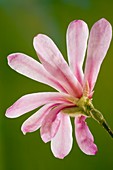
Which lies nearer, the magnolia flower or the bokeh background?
the magnolia flower

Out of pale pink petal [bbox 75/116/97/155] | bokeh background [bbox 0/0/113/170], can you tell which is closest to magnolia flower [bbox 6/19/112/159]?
pale pink petal [bbox 75/116/97/155]

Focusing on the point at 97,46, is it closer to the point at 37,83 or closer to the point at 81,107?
the point at 81,107

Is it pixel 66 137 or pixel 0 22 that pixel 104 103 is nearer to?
pixel 0 22

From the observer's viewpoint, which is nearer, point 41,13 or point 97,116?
point 97,116

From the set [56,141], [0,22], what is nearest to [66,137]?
[56,141]

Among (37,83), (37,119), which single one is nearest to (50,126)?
(37,119)

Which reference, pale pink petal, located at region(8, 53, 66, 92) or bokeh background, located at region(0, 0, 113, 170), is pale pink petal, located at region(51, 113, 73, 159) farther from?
bokeh background, located at region(0, 0, 113, 170)

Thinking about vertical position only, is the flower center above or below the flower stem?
above
